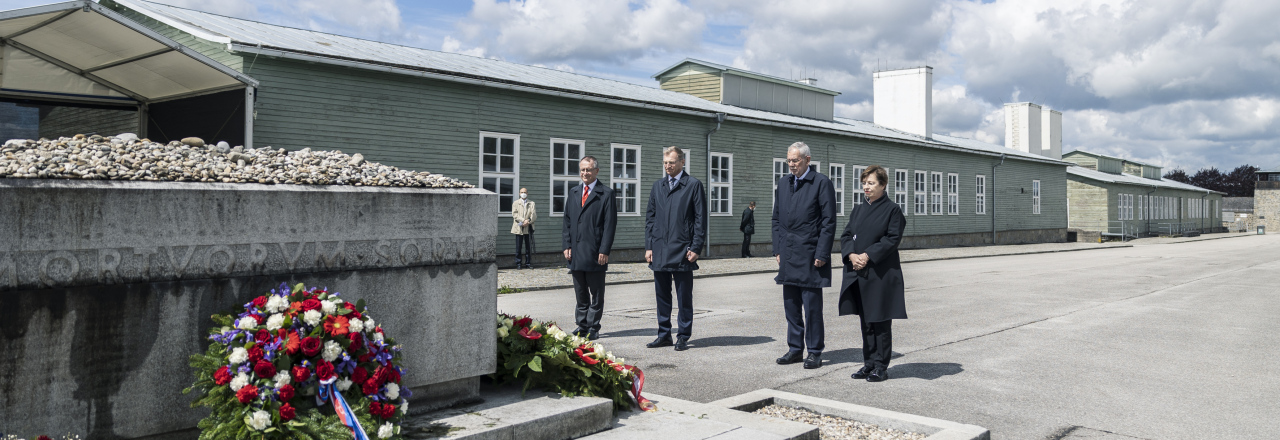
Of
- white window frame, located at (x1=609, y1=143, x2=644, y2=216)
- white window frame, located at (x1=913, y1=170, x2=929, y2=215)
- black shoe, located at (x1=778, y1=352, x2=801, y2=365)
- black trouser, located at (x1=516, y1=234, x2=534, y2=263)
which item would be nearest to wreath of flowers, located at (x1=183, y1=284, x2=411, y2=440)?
black shoe, located at (x1=778, y1=352, x2=801, y2=365)

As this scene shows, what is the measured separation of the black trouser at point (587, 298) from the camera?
25.4 feet

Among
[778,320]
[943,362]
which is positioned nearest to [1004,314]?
[778,320]

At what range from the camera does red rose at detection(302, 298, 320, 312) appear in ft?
11.1

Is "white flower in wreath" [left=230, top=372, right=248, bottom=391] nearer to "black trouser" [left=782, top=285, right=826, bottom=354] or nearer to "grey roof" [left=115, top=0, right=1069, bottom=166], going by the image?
"black trouser" [left=782, top=285, right=826, bottom=354]

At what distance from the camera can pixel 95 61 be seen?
39.2 ft

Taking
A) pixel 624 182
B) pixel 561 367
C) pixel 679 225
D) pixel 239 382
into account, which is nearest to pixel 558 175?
pixel 624 182

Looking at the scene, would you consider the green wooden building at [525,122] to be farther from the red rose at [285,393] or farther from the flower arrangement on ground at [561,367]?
the red rose at [285,393]

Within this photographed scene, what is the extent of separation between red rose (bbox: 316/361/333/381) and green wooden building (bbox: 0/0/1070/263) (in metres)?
4.65

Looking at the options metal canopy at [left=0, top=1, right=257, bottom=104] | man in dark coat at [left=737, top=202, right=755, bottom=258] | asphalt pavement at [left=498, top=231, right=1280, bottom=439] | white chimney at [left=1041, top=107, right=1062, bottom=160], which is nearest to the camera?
asphalt pavement at [left=498, top=231, right=1280, bottom=439]

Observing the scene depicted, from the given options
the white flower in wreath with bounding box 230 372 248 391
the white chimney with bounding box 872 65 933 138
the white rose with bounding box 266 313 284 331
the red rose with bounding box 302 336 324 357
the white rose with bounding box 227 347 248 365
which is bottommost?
the white flower in wreath with bounding box 230 372 248 391

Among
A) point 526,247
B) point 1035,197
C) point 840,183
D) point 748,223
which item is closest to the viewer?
point 526,247

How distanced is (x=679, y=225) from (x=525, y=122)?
38.5 feet

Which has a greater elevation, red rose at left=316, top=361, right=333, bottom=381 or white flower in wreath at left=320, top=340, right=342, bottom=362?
white flower in wreath at left=320, top=340, right=342, bottom=362

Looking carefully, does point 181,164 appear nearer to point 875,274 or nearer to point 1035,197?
point 875,274
